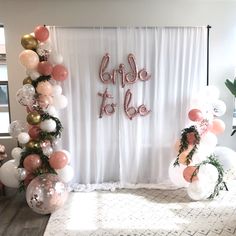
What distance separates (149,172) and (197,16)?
8.03 feet

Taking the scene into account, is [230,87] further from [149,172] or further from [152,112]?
[149,172]

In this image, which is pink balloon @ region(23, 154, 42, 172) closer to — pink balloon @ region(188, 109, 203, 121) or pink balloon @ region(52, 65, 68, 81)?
pink balloon @ region(52, 65, 68, 81)

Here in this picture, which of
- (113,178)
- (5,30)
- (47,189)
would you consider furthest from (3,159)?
(5,30)

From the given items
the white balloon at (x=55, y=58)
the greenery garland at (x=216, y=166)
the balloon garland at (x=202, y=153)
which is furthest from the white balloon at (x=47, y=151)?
the greenery garland at (x=216, y=166)

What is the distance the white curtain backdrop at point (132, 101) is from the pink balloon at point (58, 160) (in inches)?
19.5

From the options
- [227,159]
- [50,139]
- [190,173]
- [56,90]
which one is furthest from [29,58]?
[227,159]

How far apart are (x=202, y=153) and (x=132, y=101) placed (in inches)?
46.2

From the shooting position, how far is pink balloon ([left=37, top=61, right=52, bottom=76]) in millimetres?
3104

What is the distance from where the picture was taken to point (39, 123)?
3098 mm

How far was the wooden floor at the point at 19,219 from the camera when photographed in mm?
2643

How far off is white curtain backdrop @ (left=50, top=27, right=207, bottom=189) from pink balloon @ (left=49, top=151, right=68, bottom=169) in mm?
495

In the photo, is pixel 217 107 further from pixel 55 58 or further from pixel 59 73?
pixel 55 58

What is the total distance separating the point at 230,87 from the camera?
11.6 feet

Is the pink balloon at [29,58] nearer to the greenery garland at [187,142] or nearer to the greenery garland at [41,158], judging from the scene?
the greenery garland at [41,158]
